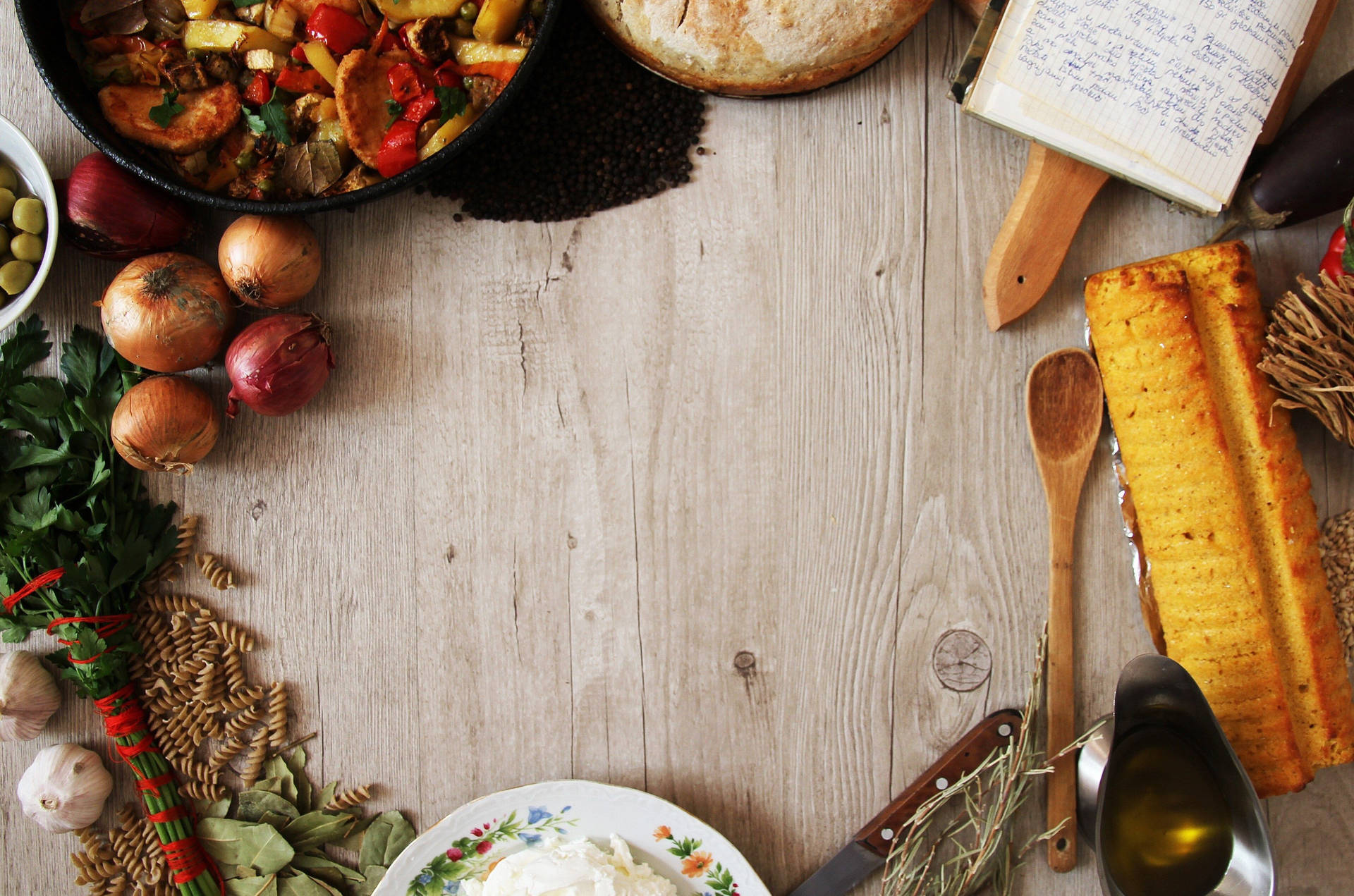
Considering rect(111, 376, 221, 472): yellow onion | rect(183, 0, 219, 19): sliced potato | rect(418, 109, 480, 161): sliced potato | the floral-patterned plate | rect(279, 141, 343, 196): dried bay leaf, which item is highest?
rect(183, 0, 219, 19): sliced potato

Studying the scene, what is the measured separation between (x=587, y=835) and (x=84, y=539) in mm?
859

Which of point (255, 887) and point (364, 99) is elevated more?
point (364, 99)

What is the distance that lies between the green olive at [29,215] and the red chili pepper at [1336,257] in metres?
1.79

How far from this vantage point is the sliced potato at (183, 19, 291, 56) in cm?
109

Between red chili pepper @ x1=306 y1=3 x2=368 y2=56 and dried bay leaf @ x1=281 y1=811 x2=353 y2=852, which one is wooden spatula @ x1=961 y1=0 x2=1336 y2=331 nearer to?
red chili pepper @ x1=306 y1=3 x2=368 y2=56

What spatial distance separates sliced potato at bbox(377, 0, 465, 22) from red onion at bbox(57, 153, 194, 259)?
419 millimetres

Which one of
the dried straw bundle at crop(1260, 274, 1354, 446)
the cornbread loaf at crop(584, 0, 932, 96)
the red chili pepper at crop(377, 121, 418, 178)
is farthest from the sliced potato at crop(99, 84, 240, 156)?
the dried straw bundle at crop(1260, 274, 1354, 446)

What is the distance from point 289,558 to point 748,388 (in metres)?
0.76

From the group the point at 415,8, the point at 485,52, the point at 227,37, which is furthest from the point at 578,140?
the point at 227,37

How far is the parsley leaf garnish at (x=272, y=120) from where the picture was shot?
1.09m

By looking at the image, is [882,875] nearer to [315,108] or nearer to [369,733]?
[369,733]

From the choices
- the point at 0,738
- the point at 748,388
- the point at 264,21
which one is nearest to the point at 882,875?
the point at 748,388

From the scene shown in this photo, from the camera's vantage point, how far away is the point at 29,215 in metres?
1.11

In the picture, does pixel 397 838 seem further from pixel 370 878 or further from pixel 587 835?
pixel 587 835
